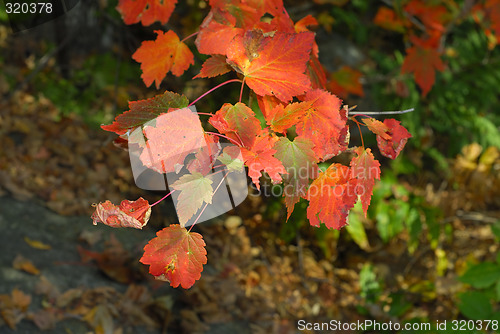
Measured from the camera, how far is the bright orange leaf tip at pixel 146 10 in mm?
1407

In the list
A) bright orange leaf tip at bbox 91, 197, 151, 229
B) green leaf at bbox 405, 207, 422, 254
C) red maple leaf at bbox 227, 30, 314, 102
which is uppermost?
red maple leaf at bbox 227, 30, 314, 102

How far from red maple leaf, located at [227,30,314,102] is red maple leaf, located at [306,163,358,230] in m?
0.23

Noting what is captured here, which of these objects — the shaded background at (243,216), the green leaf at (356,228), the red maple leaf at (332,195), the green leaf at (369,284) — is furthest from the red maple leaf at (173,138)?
the green leaf at (369,284)

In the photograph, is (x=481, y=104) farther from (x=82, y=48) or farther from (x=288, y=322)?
(x=82, y=48)

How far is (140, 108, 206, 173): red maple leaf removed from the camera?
990 millimetres

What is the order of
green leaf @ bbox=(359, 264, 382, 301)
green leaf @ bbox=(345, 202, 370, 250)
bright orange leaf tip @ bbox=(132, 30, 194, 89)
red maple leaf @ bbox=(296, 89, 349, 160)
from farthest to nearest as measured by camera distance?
green leaf @ bbox=(345, 202, 370, 250) < green leaf @ bbox=(359, 264, 382, 301) < bright orange leaf tip @ bbox=(132, 30, 194, 89) < red maple leaf @ bbox=(296, 89, 349, 160)

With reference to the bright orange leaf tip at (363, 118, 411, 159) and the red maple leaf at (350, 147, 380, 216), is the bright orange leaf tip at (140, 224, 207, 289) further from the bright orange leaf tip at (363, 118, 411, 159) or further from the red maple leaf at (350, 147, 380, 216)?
the bright orange leaf tip at (363, 118, 411, 159)

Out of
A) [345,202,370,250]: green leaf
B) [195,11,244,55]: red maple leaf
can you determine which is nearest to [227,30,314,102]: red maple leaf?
[195,11,244,55]: red maple leaf

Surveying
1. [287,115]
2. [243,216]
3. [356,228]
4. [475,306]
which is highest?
[287,115]

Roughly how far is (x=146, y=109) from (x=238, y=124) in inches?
8.7

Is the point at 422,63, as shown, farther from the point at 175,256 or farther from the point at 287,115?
the point at 175,256

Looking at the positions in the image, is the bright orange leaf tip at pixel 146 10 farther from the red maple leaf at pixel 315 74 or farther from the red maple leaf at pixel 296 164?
the red maple leaf at pixel 296 164

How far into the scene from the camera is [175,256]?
1007 mm

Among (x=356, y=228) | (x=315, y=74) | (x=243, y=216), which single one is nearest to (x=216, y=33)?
(x=315, y=74)
